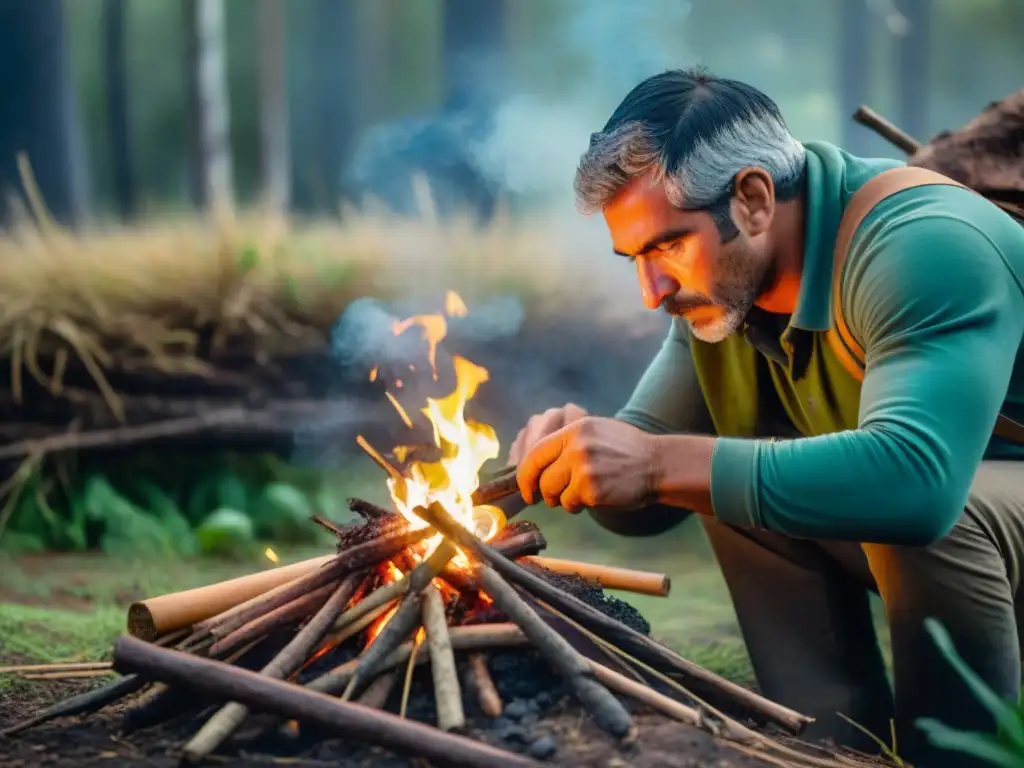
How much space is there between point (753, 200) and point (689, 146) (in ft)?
0.74

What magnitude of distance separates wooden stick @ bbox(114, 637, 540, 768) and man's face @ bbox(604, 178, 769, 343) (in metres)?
1.17

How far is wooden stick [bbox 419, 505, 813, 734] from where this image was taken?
9.11 ft

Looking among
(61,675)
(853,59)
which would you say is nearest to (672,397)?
(61,675)

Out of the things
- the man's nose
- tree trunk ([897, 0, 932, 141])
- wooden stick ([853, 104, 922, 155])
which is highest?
tree trunk ([897, 0, 932, 141])

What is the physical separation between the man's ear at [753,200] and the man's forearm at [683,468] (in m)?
0.61

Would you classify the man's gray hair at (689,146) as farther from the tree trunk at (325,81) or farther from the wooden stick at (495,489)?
the tree trunk at (325,81)

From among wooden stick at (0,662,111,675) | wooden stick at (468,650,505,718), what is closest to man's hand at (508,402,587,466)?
wooden stick at (468,650,505,718)

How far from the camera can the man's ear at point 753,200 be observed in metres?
2.87

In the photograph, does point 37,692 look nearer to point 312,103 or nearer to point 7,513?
point 7,513

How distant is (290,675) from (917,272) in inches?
64.5

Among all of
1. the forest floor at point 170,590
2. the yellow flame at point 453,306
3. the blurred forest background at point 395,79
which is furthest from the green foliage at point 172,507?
the blurred forest background at point 395,79

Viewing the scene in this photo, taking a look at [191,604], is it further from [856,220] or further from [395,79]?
[395,79]

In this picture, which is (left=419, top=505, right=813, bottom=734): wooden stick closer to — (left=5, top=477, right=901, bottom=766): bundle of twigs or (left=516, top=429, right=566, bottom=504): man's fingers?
(left=5, top=477, right=901, bottom=766): bundle of twigs

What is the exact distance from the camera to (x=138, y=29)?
19547 mm
